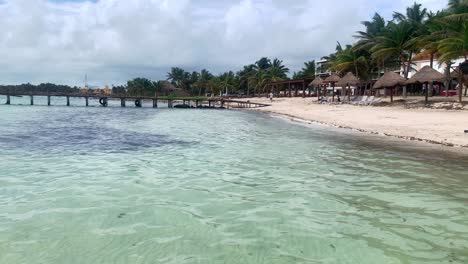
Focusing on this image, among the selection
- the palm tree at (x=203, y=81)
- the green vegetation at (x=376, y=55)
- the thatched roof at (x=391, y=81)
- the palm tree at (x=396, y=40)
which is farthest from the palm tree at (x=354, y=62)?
the palm tree at (x=203, y=81)

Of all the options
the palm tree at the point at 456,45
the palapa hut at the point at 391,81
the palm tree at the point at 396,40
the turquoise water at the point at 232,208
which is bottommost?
the turquoise water at the point at 232,208

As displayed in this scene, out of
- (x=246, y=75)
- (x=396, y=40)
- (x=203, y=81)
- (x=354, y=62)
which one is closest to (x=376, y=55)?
(x=396, y=40)

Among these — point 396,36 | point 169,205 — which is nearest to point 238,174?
point 169,205

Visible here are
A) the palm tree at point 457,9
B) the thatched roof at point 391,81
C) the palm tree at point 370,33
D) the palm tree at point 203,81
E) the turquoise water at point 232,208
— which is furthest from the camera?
the palm tree at point 203,81

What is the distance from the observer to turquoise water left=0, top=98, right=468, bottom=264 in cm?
462

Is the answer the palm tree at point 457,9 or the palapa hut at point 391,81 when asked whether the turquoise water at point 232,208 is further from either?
the palapa hut at point 391,81

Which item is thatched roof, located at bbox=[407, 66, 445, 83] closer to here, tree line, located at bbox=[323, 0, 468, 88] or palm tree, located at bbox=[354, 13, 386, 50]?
tree line, located at bbox=[323, 0, 468, 88]

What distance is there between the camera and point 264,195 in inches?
292

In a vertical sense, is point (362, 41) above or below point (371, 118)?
above

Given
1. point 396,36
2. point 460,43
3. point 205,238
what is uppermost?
point 396,36

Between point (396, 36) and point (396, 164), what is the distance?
1325 inches

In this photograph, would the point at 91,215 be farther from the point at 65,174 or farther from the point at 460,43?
the point at 460,43

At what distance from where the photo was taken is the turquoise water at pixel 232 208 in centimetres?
462

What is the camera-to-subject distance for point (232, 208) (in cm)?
650
